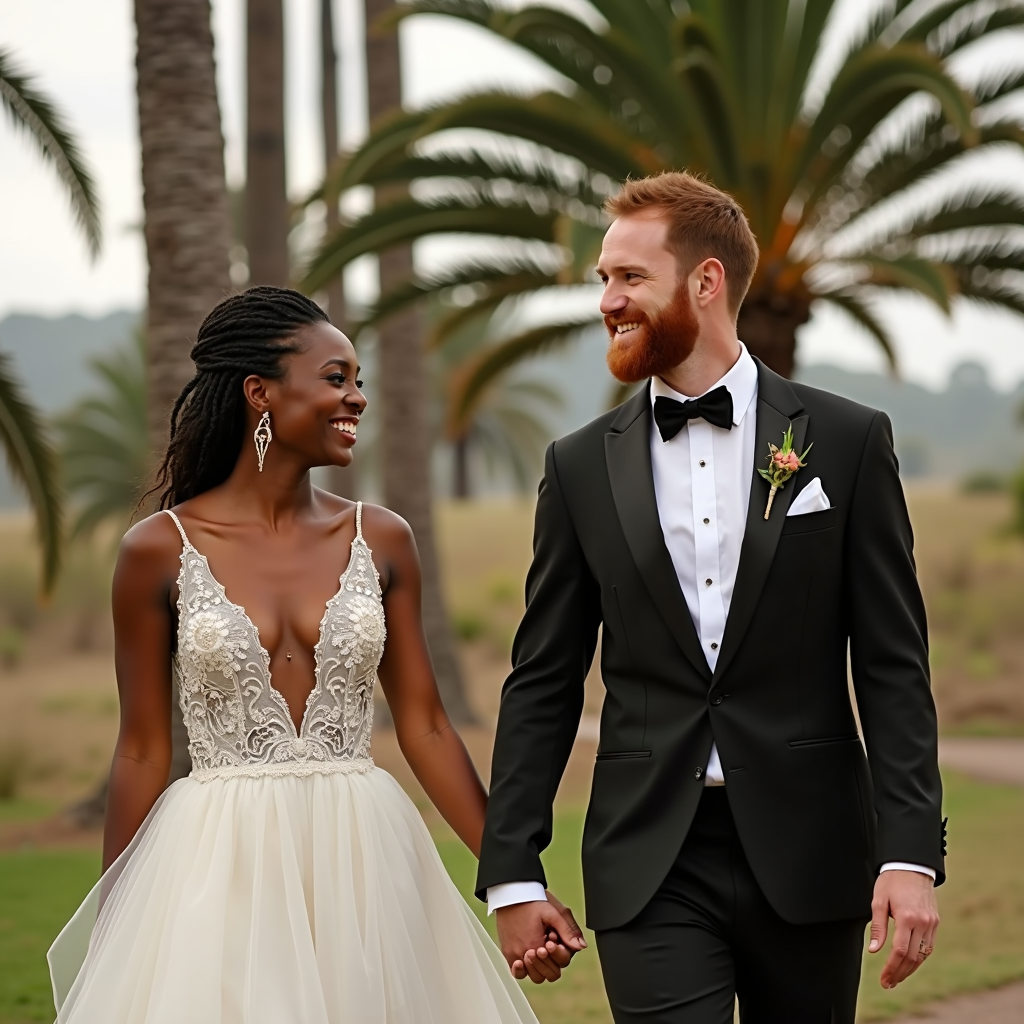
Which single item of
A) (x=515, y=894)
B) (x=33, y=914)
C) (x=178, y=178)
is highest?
(x=178, y=178)

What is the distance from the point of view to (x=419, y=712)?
452cm

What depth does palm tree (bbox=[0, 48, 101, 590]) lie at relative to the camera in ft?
38.1

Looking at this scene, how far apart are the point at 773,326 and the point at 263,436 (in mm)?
8974

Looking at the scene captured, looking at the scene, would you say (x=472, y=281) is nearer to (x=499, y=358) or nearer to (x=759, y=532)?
(x=499, y=358)

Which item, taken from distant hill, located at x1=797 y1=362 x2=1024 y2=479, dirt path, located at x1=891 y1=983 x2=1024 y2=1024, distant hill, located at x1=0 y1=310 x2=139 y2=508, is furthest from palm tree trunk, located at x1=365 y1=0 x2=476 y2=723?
distant hill, located at x1=797 y1=362 x2=1024 y2=479

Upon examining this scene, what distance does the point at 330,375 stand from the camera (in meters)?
4.41

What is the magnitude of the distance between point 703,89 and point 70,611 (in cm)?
3601

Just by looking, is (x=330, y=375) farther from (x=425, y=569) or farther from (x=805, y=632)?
(x=425, y=569)

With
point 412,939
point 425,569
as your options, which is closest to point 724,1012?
point 412,939

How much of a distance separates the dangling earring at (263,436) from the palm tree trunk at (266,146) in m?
10.7

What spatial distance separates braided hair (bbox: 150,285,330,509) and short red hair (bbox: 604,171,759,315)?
93 cm

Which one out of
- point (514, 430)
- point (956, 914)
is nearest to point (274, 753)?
point (956, 914)

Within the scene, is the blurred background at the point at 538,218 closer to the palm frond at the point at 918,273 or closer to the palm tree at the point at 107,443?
the palm frond at the point at 918,273

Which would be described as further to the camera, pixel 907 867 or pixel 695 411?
pixel 695 411
